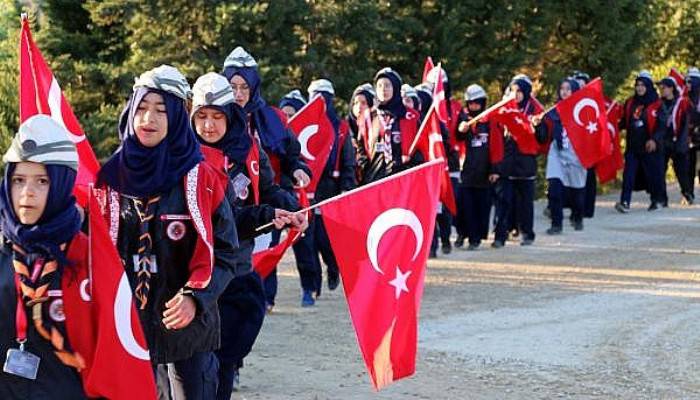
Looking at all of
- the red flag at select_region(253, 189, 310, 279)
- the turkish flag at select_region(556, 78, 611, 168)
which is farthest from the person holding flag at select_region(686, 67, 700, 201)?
the red flag at select_region(253, 189, 310, 279)

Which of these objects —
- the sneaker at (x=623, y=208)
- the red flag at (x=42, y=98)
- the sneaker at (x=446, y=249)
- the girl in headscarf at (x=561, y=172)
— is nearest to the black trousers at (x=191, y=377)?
the red flag at (x=42, y=98)

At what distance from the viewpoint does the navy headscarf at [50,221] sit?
14.1ft

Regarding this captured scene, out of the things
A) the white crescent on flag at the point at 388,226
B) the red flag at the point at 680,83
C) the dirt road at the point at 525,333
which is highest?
the red flag at the point at 680,83

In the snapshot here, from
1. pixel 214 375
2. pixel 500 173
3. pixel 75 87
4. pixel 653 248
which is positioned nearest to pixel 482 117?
pixel 500 173

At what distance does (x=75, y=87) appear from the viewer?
736 inches

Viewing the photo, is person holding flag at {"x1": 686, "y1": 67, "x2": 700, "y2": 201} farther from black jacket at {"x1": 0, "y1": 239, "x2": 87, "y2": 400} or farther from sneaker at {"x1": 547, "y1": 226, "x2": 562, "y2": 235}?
black jacket at {"x1": 0, "y1": 239, "x2": 87, "y2": 400}

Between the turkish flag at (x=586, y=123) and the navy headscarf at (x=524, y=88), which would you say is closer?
the navy headscarf at (x=524, y=88)

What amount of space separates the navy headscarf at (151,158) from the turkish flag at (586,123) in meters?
12.3

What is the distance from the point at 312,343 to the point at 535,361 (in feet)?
5.60

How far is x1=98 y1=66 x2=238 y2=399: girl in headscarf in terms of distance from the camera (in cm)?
514

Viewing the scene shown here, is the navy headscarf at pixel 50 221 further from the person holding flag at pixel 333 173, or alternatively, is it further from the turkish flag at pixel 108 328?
the person holding flag at pixel 333 173

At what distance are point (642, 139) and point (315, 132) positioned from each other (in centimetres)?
890

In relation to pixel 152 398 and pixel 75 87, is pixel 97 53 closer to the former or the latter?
pixel 75 87

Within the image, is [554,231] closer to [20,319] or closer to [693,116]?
[693,116]
